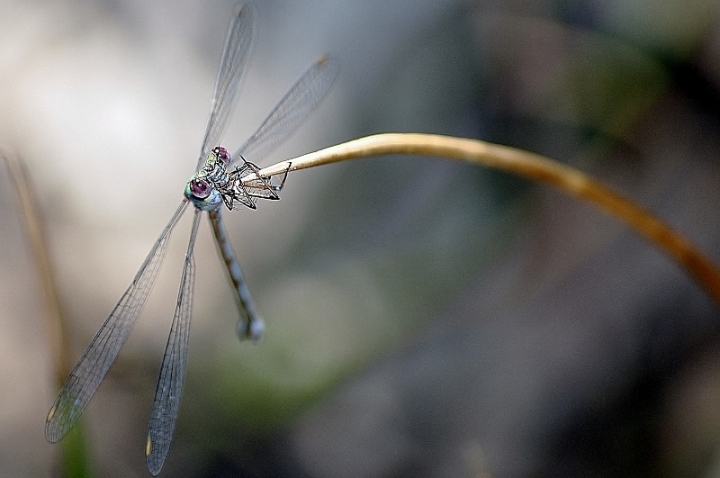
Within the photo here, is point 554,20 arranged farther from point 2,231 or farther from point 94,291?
point 2,231

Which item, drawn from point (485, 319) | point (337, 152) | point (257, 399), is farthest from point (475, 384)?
point (337, 152)

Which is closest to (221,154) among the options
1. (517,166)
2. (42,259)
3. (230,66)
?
(230,66)

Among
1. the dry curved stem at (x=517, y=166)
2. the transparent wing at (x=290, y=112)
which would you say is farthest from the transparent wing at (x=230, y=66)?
the dry curved stem at (x=517, y=166)

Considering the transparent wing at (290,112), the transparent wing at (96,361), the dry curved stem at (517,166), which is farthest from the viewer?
the transparent wing at (290,112)

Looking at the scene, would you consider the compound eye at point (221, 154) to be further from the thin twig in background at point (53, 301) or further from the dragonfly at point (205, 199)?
the thin twig in background at point (53, 301)

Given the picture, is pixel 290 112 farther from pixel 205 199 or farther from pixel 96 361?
pixel 96 361

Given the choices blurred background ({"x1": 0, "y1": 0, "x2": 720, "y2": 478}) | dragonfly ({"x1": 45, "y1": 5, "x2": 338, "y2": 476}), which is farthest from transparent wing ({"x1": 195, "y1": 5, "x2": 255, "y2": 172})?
blurred background ({"x1": 0, "y1": 0, "x2": 720, "y2": 478})

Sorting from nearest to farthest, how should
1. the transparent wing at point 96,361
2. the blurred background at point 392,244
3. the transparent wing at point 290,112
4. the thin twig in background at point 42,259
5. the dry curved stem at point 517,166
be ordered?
the dry curved stem at point 517,166 → the thin twig in background at point 42,259 → the transparent wing at point 96,361 → the transparent wing at point 290,112 → the blurred background at point 392,244
